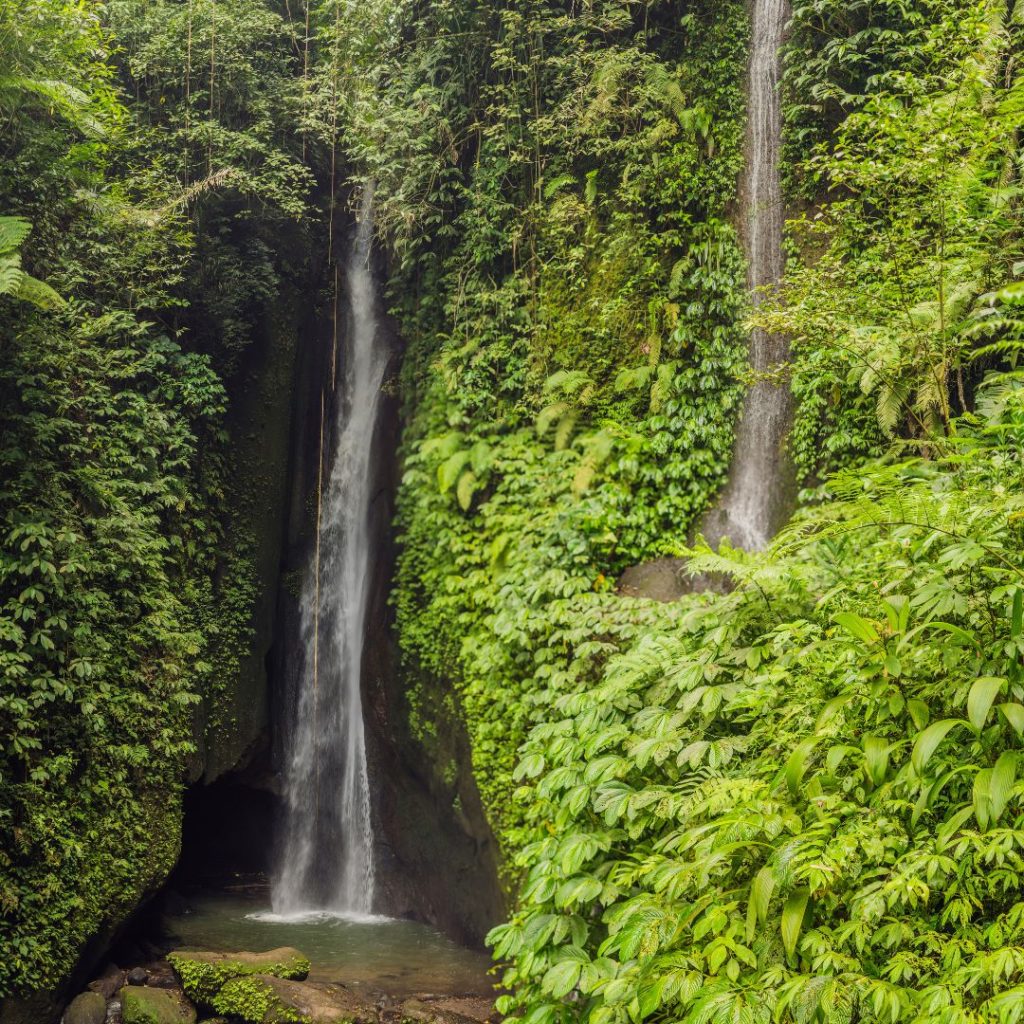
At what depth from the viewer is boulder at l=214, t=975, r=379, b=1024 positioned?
706 cm

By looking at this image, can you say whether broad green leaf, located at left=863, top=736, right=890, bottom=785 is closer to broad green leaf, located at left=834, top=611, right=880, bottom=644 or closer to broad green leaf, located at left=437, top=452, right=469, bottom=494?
broad green leaf, located at left=834, top=611, right=880, bottom=644

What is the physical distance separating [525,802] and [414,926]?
10.0 ft

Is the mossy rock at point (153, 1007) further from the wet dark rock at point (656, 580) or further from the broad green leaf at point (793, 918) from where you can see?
the broad green leaf at point (793, 918)

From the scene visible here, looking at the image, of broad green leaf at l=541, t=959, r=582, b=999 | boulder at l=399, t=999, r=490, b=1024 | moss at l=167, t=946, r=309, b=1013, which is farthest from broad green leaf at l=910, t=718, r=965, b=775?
moss at l=167, t=946, r=309, b=1013

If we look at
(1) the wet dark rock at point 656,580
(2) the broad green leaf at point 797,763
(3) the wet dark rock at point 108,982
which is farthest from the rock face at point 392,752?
(2) the broad green leaf at point 797,763

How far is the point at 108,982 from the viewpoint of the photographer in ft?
25.0

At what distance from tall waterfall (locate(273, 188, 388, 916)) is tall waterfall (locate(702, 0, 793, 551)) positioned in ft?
17.1

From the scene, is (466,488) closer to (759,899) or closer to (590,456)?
(590,456)

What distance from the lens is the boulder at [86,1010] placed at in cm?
705

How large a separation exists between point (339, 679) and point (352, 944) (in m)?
3.30

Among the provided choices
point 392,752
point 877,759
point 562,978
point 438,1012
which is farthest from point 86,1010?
point 877,759

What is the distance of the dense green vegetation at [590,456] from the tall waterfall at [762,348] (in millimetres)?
212

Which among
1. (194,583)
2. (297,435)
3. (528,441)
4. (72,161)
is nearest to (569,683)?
(528,441)

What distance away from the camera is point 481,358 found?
9.88 metres
